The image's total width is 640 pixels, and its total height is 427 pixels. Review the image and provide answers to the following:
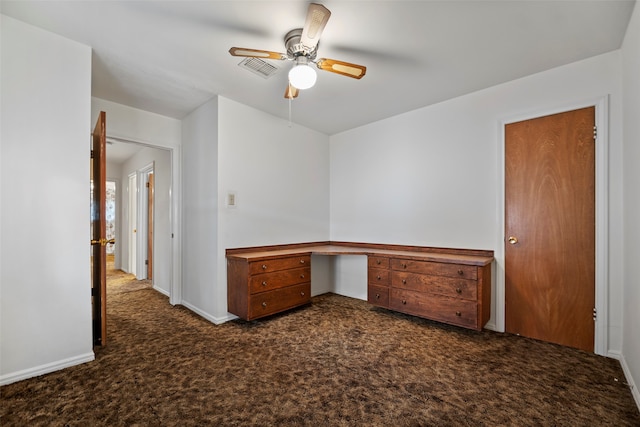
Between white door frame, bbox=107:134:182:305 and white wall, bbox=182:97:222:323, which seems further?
white door frame, bbox=107:134:182:305

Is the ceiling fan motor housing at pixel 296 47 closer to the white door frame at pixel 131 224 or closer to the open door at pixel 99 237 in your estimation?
the open door at pixel 99 237

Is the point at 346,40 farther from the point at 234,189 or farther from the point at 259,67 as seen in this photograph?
the point at 234,189

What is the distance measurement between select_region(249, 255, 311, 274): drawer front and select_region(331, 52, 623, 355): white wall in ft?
3.41

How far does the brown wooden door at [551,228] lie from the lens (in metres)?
2.43

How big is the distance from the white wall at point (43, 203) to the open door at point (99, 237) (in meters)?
0.21

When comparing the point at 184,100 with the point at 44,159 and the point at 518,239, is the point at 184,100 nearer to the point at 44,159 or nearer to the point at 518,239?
the point at 44,159

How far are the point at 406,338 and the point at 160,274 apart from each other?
12.7 feet

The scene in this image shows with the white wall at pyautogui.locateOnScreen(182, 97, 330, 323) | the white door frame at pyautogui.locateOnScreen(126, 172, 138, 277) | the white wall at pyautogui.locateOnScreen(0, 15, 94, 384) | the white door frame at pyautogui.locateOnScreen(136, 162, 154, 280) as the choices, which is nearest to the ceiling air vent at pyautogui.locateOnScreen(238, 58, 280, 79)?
the white wall at pyautogui.locateOnScreen(182, 97, 330, 323)

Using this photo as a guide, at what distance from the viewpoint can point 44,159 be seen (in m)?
2.09

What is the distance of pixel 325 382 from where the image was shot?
2.00 m

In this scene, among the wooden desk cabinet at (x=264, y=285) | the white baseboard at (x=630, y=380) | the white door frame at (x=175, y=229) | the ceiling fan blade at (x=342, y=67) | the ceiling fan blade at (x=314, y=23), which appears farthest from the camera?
the white door frame at (x=175, y=229)

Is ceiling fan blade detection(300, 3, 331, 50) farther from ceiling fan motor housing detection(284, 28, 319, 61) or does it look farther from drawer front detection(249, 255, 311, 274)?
drawer front detection(249, 255, 311, 274)

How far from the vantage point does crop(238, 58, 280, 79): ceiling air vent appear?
2.46m

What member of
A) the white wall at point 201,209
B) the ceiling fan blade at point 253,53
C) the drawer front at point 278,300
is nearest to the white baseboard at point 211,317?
the white wall at point 201,209
